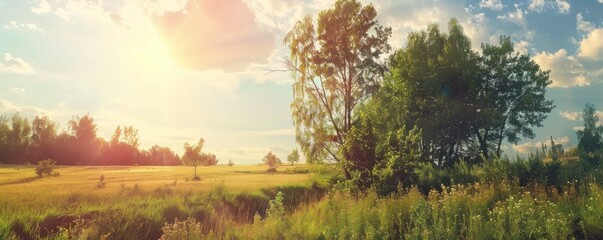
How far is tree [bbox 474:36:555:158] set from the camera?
121 feet

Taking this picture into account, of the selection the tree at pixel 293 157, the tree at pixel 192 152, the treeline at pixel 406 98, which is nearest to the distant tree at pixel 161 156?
the tree at pixel 293 157

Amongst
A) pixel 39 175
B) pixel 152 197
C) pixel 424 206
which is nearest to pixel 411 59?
pixel 152 197

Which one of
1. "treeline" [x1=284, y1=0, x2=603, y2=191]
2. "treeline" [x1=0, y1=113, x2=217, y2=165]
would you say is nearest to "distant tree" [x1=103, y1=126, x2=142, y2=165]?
"treeline" [x1=0, y1=113, x2=217, y2=165]

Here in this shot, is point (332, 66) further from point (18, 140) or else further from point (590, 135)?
point (18, 140)

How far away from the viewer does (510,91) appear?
37875 millimetres

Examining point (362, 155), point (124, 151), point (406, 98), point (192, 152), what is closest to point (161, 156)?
point (124, 151)

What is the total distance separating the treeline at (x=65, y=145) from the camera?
231 ft

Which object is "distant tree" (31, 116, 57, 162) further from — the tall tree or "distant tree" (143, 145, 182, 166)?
"distant tree" (143, 145, 182, 166)

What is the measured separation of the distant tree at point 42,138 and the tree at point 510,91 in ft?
234

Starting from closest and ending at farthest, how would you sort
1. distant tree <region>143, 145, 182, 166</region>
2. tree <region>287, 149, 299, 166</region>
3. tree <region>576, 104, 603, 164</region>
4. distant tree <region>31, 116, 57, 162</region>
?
tree <region>576, 104, 603, 164</region> < distant tree <region>31, 116, 57, 162</region> < tree <region>287, 149, 299, 166</region> < distant tree <region>143, 145, 182, 166</region>

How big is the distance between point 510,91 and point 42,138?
2999 inches

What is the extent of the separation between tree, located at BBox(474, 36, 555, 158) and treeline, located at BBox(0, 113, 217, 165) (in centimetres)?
7013

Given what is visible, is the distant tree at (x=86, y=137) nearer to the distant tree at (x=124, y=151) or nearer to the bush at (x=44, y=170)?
the distant tree at (x=124, y=151)

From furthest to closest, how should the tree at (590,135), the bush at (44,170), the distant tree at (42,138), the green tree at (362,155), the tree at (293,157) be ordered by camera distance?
1. the tree at (293,157)
2. the distant tree at (42,138)
3. the tree at (590,135)
4. the bush at (44,170)
5. the green tree at (362,155)
